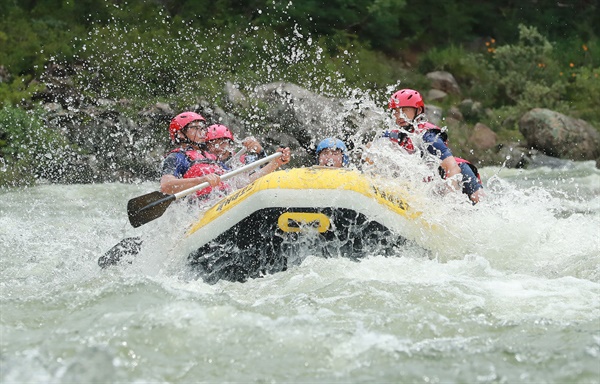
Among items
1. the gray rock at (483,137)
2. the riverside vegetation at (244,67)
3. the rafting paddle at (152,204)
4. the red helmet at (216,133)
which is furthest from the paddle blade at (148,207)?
the gray rock at (483,137)

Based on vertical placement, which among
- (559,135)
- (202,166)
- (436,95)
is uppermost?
(202,166)

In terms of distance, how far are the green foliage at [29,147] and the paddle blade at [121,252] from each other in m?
5.08

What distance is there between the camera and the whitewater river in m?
4.02

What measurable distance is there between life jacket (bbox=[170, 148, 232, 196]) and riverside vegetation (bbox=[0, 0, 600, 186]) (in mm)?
5080

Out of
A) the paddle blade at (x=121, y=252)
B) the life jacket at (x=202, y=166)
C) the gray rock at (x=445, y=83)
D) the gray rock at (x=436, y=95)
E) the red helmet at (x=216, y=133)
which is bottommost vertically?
the gray rock at (x=436, y=95)

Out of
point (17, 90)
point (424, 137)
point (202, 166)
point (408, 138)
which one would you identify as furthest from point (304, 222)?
point (17, 90)

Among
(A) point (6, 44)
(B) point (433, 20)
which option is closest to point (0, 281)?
(A) point (6, 44)

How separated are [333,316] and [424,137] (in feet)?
9.52

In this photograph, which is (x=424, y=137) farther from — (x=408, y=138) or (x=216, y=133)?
(x=216, y=133)

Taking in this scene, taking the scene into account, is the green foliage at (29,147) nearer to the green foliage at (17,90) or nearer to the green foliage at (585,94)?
the green foliage at (17,90)

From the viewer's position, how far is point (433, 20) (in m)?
19.6

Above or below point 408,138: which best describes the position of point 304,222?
below

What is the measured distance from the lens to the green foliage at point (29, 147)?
38.4ft

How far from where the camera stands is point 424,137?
728cm
